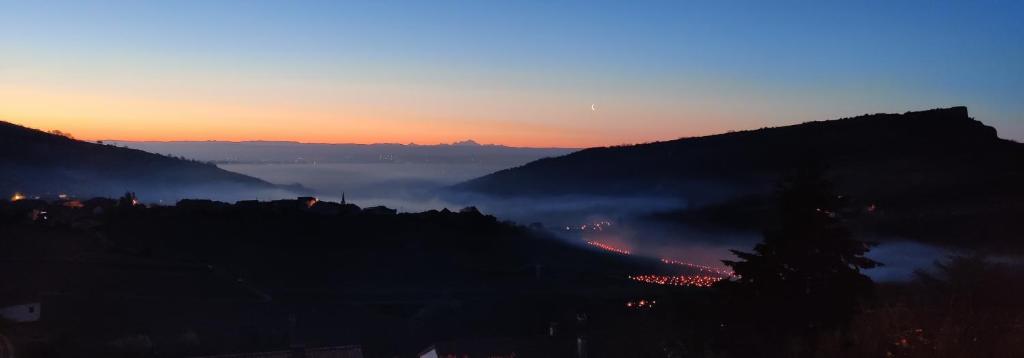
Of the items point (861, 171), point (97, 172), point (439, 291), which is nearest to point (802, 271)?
point (439, 291)

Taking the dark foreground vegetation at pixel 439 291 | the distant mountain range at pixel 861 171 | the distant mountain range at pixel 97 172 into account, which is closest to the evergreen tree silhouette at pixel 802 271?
the dark foreground vegetation at pixel 439 291

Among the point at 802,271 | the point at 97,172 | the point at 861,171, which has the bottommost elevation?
the point at 802,271

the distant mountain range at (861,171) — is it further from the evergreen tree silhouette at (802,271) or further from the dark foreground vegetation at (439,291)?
the evergreen tree silhouette at (802,271)

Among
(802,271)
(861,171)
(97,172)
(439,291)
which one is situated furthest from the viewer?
(97,172)

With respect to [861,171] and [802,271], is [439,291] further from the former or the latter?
[861,171]

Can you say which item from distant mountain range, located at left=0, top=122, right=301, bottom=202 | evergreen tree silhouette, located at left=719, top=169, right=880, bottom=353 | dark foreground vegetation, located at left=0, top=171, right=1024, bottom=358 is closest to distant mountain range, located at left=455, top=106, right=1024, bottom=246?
dark foreground vegetation, located at left=0, top=171, right=1024, bottom=358

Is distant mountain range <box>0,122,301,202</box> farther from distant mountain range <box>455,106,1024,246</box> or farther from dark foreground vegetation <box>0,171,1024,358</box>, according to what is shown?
distant mountain range <box>455,106,1024,246</box>

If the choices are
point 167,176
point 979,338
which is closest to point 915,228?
point 979,338
